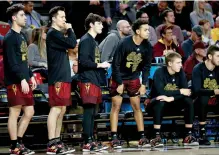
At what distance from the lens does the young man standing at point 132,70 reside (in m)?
9.85

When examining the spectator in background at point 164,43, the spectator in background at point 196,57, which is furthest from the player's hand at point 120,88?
the spectator in background at point 164,43

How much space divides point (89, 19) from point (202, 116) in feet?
8.07

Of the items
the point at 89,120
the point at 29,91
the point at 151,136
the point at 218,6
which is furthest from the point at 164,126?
the point at 218,6

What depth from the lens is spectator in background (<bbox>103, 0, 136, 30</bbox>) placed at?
1437 cm

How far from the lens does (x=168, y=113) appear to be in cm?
1065

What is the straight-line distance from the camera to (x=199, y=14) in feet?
49.3

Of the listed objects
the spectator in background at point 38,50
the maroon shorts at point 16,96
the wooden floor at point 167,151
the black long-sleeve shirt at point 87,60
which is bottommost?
the wooden floor at point 167,151

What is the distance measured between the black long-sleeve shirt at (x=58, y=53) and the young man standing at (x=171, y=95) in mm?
1740

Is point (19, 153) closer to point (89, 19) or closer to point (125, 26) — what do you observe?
point (89, 19)

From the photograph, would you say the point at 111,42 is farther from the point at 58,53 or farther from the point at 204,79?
the point at 58,53

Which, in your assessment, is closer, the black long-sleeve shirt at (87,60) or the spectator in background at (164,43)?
the black long-sleeve shirt at (87,60)

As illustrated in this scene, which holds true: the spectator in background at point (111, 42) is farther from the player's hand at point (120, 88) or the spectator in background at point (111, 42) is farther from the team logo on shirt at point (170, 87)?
the player's hand at point (120, 88)

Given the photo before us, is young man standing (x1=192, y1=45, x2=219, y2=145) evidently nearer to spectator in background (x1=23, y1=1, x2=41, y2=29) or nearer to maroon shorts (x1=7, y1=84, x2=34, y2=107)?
maroon shorts (x1=7, y1=84, x2=34, y2=107)

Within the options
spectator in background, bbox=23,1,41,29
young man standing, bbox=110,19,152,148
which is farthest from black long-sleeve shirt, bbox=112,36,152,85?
spectator in background, bbox=23,1,41,29
